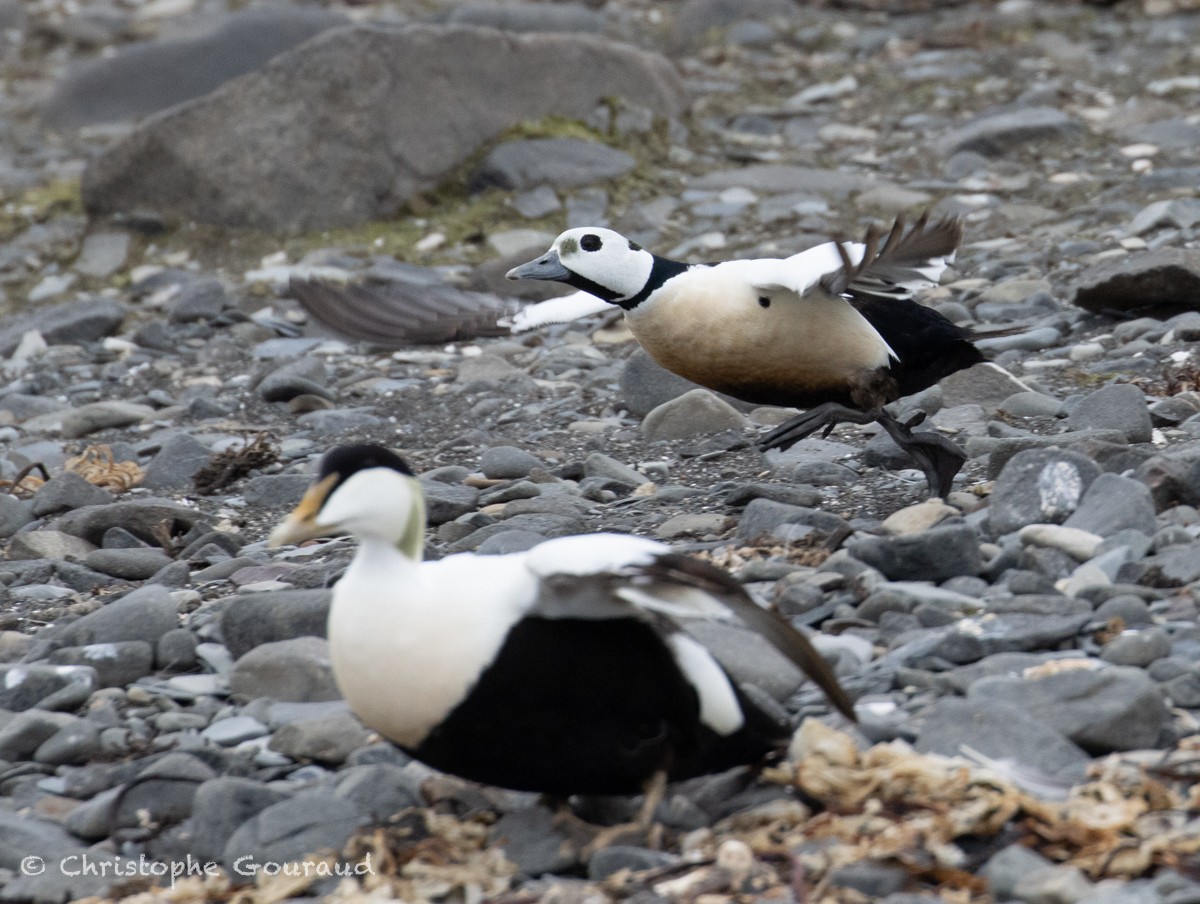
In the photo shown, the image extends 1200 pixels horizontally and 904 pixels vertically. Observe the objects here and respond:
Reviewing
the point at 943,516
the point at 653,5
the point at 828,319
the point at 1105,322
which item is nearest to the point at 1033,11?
the point at 653,5

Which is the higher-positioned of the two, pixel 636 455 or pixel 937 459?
pixel 937 459

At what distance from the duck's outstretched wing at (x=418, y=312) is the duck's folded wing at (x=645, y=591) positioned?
2431mm

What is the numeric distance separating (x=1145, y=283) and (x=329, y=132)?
4.39 m

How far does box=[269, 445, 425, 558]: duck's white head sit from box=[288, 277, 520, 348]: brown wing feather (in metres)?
2.32

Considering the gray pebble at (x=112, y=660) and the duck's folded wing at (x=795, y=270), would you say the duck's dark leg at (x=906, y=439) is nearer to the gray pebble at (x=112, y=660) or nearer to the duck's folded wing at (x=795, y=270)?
the duck's folded wing at (x=795, y=270)

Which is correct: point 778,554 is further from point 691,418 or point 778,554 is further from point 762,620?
point 691,418

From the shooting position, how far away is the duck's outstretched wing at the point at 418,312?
17.1 feet

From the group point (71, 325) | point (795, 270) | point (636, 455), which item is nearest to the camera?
point (795, 270)

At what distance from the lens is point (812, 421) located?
4906 millimetres

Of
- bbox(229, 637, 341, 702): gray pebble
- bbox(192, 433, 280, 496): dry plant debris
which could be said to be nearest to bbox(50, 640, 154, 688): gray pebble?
bbox(229, 637, 341, 702): gray pebble

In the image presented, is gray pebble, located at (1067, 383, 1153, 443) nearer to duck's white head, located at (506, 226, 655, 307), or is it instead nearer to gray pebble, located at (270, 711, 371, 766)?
duck's white head, located at (506, 226, 655, 307)

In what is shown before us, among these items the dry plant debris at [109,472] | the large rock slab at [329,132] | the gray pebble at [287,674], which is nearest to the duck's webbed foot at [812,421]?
the gray pebble at [287,674]

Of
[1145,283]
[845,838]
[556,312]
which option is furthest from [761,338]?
[845,838]

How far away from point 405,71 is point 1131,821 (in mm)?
7036
